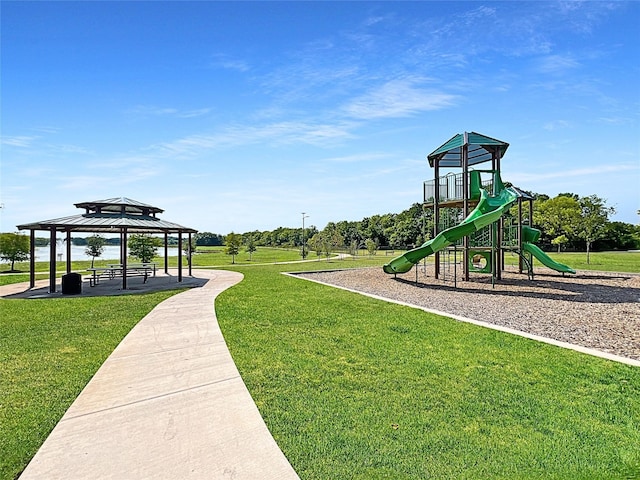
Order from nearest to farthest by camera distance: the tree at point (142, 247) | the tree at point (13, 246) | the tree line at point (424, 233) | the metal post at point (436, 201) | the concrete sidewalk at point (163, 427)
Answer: the concrete sidewalk at point (163, 427), the metal post at point (436, 201), the tree at point (13, 246), the tree at point (142, 247), the tree line at point (424, 233)

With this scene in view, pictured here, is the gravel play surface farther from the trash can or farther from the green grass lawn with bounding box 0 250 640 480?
the trash can

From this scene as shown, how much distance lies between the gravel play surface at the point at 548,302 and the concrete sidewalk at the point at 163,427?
617 cm

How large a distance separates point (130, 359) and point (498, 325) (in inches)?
285

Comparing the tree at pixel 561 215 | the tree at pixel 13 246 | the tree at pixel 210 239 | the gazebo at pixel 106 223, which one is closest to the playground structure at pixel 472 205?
the gazebo at pixel 106 223

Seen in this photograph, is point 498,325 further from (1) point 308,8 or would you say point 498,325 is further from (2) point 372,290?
(1) point 308,8

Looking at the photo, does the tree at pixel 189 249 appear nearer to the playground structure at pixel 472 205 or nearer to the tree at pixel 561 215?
the playground structure at pixel 472 205

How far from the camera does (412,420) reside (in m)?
3.85

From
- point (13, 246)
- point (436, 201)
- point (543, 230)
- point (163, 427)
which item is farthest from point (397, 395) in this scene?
point (543, 230)

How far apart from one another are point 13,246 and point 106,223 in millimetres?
14466

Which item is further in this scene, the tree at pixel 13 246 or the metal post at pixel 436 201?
the tree at pixel 13 246

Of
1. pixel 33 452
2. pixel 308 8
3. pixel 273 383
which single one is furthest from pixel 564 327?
pixel 308 8

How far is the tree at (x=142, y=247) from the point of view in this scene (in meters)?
24.9

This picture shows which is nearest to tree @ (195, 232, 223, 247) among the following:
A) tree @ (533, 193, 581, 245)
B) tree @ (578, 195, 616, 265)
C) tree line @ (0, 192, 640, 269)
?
tree line @ (0, 192, 640, 269)

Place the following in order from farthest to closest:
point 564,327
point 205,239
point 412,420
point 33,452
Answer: point 205,239 → point 564,327 → point 412,420 → point 33,452
